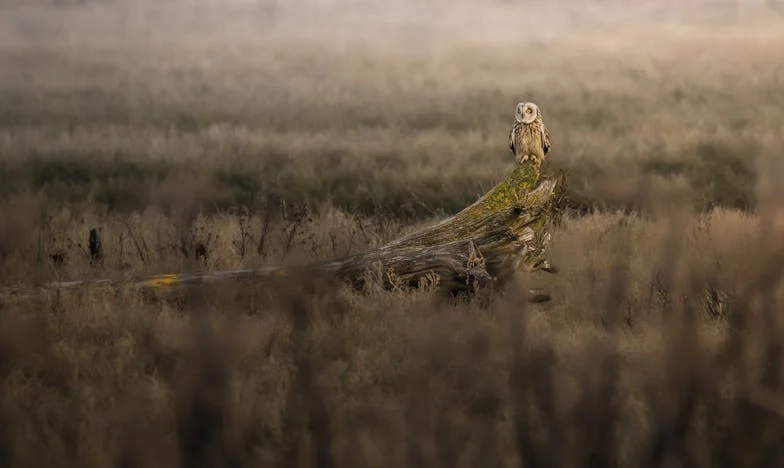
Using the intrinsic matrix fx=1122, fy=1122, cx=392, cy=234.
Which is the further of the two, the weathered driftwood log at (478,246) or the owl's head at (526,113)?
the owl's head at (526,113)

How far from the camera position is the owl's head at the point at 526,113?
26.2 ft

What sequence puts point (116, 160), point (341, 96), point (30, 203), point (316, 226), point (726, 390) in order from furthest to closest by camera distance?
point (341, 96) < point (116, 160) < point (30, 203) < point (316, 226) < point (726, 390)

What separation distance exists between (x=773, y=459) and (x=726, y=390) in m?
2.08

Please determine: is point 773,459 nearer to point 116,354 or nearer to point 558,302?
point 116,354

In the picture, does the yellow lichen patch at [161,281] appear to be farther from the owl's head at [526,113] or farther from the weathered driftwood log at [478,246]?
the owl's head at [526,113]

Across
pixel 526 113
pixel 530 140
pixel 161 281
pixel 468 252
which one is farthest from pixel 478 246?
pixel 161 281

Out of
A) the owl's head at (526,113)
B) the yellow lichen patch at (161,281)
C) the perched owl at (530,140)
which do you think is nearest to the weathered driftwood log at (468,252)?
the yellow lichen patch at (161,281)

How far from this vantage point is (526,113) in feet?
26.5

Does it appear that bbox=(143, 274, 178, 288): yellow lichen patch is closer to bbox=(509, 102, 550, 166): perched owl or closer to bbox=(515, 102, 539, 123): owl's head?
bbox=(509, 102, 550, 166): perched owl

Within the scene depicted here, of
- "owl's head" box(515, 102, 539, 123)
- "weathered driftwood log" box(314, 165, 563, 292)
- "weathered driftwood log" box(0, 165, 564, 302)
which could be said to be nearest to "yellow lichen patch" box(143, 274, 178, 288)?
"weathered driftwood log" box(0, 165, 564, 302)

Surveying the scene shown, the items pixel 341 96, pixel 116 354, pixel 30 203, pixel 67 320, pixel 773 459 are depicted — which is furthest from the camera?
pixel 341 96

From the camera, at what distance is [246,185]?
15.0 m

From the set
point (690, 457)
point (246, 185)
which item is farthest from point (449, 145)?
point (690, 457)

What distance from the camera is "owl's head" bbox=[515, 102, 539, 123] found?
7988 mm
